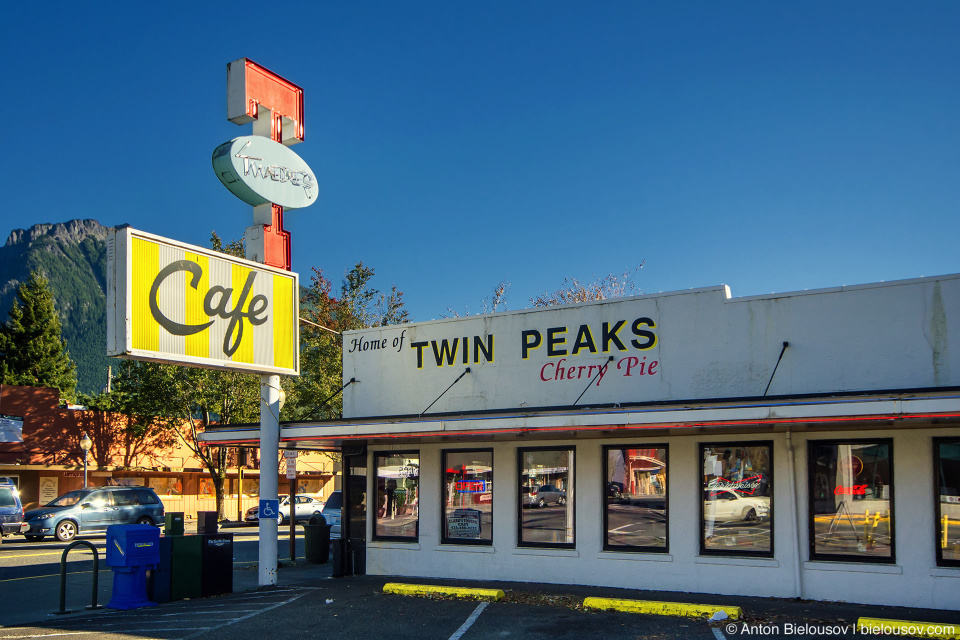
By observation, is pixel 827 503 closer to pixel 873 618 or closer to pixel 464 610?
pixel 873 618

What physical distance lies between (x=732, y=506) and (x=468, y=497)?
16.4 ft

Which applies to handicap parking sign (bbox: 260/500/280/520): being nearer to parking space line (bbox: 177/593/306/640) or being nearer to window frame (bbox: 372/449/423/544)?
parking space line (bbox: 177/593/306/640)

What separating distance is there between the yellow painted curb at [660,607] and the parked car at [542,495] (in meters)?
2.61

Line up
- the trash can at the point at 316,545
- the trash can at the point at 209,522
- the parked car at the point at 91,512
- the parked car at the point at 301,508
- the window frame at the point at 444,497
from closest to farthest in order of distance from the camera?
the window frame at the point at 444,497 < the trash can at the point at 209,522 < the trash can at the point at 316,545 < the parked car at the point at 91,512 < the parked car at the point at 301,508

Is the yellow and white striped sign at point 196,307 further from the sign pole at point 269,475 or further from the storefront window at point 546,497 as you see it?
the storefront window at point 546,497

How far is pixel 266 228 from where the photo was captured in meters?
15.6

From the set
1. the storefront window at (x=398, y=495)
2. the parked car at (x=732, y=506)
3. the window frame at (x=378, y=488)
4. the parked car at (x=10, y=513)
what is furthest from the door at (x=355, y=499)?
the parked car at (x=10, y=513)

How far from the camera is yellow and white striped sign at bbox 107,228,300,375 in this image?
12.3 m

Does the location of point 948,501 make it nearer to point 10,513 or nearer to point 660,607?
point 660,607

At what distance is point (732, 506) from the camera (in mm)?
12586

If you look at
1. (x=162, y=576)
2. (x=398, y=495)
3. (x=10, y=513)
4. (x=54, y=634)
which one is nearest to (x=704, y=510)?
(x=398, y=495)

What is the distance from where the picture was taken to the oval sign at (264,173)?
14.9 meters

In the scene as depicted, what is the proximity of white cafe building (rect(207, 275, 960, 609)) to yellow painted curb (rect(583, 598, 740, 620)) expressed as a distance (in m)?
1.75

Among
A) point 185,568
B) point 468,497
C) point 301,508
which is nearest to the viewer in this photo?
point 185,568
